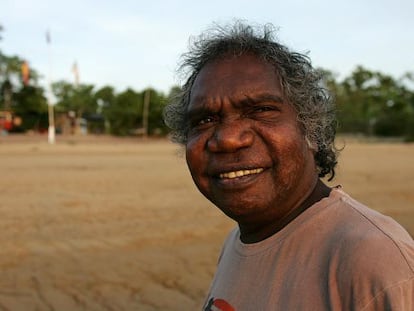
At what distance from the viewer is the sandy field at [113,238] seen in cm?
510

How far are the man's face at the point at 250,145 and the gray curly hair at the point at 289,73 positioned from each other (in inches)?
1.5

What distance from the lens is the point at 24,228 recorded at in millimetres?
7906

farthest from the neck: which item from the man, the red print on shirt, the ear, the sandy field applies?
the sandy field

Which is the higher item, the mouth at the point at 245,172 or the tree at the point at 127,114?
the mouth at the point at 245,172

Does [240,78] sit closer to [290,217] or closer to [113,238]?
[290,217]

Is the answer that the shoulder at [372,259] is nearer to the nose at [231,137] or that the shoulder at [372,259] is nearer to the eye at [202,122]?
the nose at [231,137]

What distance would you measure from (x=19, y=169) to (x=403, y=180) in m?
12.9

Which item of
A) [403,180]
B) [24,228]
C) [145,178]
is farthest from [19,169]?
[403,180]

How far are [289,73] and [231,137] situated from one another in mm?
318

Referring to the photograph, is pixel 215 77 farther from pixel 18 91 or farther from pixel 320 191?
pixel 18 91

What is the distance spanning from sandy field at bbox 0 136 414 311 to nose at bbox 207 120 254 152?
32.1 inches

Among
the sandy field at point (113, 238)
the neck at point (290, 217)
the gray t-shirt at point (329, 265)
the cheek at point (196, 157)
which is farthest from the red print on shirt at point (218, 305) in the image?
the sandy field at point (113, 238)

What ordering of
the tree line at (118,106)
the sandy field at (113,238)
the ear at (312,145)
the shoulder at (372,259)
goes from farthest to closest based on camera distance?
the tree line at (118,106) < the sandy field at (113,238) < the ear at (312,145) < the shoulder at (372,259)

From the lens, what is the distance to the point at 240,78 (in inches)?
60.7
